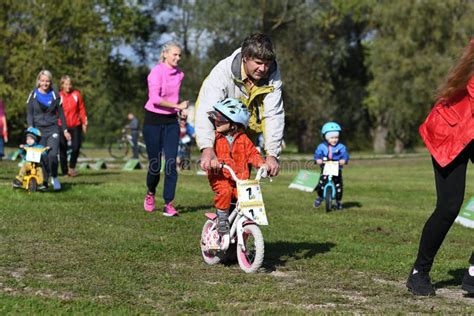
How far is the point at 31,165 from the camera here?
14.2 meters

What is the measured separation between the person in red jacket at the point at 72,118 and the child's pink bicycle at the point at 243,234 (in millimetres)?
11590

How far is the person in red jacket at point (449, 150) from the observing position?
6.22 metres

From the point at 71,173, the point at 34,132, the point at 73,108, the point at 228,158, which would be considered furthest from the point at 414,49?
the point at 228,158

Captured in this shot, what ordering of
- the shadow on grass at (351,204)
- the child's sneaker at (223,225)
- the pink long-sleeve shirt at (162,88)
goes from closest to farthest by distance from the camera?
the child's sneaker at (223,225) → the pink long-sleeve shirt at (162,88) → the shadow on grass at (351,204)

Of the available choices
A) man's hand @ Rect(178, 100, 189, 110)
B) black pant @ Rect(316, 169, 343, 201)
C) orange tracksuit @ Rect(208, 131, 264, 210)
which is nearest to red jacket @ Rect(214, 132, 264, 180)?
orange tracksuit @ Rect(208, 131, 264, 210)

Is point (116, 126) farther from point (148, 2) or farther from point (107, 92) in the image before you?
point (148, 2)

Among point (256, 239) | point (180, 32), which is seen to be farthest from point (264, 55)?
point (180, 32)

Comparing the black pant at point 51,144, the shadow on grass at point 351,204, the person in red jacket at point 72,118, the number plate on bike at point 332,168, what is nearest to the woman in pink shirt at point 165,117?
the black pant at point 51,144

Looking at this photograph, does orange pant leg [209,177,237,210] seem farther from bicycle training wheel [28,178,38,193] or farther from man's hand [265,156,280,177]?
bicycle training wheel [28,178,38,193]

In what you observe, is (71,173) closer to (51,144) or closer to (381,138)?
(51,144)

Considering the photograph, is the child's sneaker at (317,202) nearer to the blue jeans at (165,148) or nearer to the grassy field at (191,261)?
the grassy field at (191,261)

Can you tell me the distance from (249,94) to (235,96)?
13cm

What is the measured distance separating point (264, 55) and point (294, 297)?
85.9 inches

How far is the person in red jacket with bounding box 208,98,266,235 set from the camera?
7.46m
